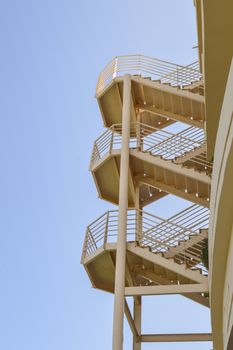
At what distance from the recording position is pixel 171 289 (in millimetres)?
11133

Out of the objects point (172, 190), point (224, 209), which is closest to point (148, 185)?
point (172, 190)

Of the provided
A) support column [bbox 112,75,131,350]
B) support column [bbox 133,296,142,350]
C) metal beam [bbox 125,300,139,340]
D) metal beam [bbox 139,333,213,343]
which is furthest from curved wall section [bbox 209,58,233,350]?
support column [bbox 133,296,142,350]

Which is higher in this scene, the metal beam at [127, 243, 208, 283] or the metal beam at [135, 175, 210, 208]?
the metal beam at [135, 175, 210, 208]

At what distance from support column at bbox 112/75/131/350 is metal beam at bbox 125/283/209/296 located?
287 millimetres

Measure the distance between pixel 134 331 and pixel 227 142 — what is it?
9.39m

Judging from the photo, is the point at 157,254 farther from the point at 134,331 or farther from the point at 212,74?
the point at 212,74

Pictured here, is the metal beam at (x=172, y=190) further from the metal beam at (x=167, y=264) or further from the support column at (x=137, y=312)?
the support column at (x=137, y=312)

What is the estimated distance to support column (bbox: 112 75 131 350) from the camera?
10.8 metres

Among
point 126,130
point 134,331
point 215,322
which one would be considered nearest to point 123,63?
point 126,130

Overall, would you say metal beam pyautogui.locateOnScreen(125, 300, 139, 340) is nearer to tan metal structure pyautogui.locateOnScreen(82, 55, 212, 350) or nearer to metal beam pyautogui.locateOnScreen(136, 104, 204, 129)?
tan metal structure pyautogui.locateOnScreen(82, 55, 212, 350)

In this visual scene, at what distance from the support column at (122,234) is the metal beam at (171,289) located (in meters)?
0.29

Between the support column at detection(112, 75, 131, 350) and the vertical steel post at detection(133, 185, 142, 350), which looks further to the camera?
the vertical steel post at detection(133, 185, 142, 350)

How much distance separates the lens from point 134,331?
13.2 meters

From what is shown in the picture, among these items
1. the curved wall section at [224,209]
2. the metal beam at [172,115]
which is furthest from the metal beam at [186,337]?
the metal beam at [172,115]
